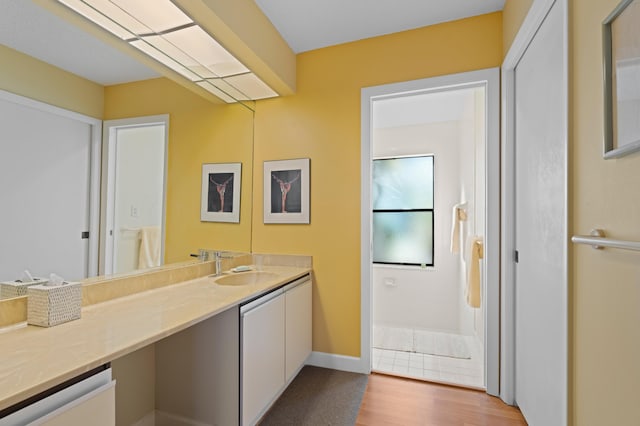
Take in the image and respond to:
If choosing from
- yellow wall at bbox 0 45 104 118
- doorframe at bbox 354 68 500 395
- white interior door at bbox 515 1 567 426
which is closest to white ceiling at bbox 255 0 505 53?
doorframe at bbox 354 68 500 395

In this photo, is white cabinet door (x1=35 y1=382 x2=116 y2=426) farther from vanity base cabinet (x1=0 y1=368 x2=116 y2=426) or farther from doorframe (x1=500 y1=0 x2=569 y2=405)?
doorframe (x1=500 y1=0 x2=569 y2=405)

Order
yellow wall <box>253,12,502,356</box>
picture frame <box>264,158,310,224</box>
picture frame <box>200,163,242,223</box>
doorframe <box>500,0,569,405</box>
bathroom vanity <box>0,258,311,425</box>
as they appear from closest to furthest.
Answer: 1. bathroom vanity <box>0,258,311,425</box>
2. doorframe <box>500,0,569,405</box>
3. picture frame <box>200,163,242,223</box>
4. yellow wall <box>253,12,502,356</box>
5. picture frame <box>264,158,310,224</box>

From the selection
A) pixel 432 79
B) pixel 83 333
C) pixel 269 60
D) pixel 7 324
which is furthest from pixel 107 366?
pixel 432 79

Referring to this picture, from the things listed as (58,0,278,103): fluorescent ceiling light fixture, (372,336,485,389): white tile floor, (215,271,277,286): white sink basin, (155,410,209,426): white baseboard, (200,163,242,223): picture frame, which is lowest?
(372,336,485,389): white tile floor

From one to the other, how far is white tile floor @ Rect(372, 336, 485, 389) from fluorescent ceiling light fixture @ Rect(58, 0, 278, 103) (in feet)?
8.52

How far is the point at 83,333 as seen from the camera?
1070 millimetres

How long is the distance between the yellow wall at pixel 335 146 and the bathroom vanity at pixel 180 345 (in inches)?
14.4

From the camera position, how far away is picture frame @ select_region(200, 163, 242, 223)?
2.17m

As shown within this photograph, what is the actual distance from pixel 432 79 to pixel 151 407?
281 centimetres

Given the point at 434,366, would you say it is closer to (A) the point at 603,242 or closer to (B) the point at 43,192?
(A) the point at 603,242

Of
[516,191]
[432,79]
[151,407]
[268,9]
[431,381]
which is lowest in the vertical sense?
[431,381]

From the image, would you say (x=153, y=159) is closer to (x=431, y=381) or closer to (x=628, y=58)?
(x=628, y=58)

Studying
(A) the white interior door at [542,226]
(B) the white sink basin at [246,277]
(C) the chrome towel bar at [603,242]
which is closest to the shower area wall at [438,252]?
(A) the white interior door at [542,226]

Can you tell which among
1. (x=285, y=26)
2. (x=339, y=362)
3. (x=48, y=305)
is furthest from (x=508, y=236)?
(x=48, y=305)
